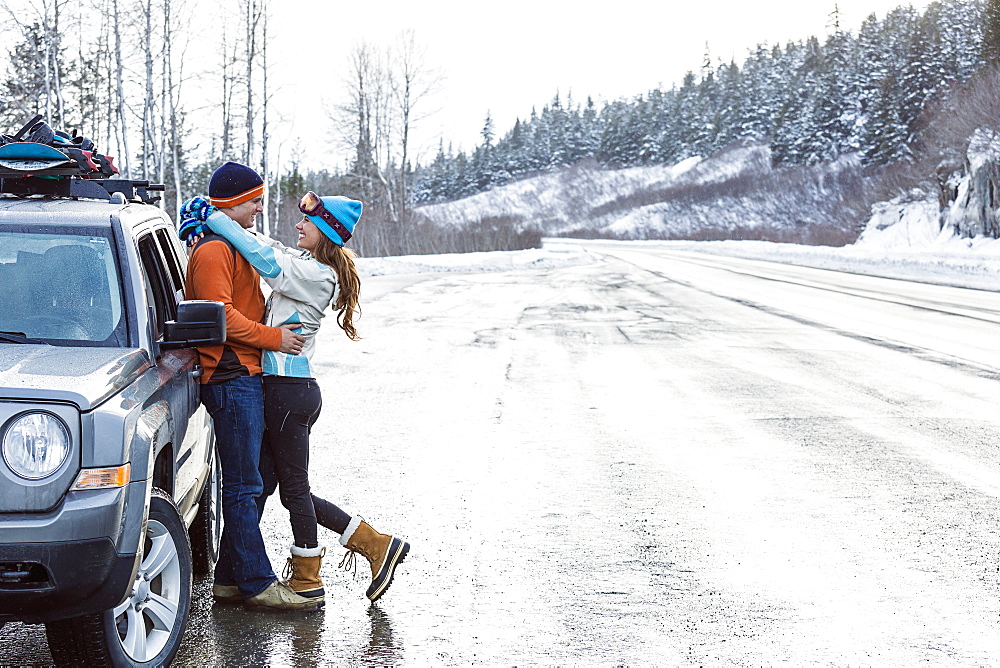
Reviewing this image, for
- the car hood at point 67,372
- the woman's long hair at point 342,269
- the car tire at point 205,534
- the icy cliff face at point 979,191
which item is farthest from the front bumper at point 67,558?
the icy cliff face at point 979,191

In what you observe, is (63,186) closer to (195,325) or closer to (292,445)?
(195,325)

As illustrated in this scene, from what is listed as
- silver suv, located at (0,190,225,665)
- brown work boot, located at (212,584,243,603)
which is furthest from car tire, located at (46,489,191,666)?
brown work boot, located at (212,584,243,603)

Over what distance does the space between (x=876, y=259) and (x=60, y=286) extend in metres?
36.8

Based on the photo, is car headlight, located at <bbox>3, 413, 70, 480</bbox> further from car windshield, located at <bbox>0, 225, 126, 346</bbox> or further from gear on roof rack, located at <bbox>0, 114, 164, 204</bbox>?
gear on roof rack, located at <bbox>0, 114, 164, 204</bbox>

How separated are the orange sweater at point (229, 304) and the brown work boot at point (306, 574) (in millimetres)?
814

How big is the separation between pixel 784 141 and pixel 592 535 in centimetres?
10440

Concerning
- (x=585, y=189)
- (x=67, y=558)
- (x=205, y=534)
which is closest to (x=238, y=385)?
(x=205, y=534)

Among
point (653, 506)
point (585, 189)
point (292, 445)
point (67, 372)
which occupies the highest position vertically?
point (585, 189)

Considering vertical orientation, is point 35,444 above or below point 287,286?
below

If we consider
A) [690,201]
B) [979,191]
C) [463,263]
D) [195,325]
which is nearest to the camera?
[195,325]

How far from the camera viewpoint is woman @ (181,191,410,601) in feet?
13.8

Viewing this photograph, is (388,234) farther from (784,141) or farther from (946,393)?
(784,141)

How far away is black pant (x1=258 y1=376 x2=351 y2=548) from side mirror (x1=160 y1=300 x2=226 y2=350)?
1.83ft

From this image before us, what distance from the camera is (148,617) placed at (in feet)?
11.8
